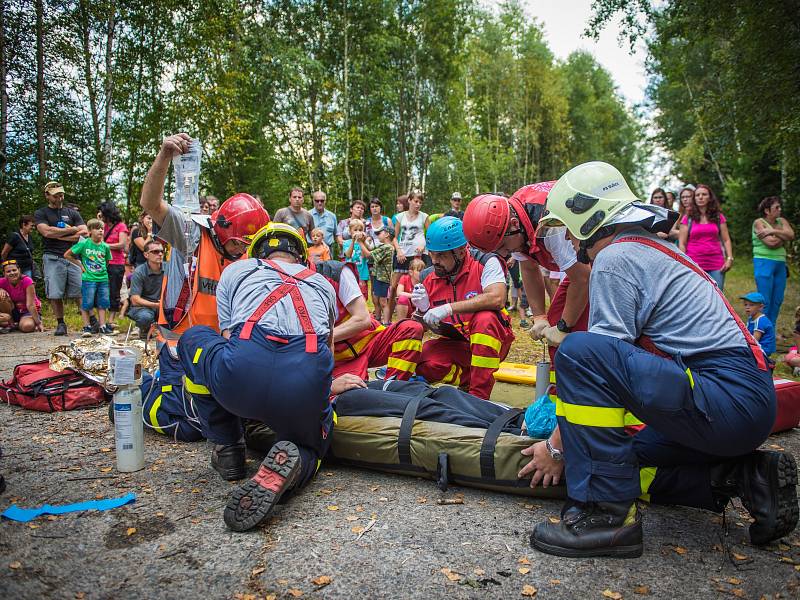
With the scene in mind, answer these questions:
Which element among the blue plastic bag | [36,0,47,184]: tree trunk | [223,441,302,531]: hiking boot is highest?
[36,0,47,184]: tree trunk

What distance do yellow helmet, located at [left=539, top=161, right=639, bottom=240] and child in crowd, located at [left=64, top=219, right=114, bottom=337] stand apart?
8513 millimetres

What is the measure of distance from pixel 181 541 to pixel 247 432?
1244 millimetres

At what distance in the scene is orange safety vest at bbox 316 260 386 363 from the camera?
14.7 feet

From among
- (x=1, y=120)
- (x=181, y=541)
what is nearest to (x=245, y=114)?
(x=1, y=120)

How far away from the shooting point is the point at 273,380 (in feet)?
9.58

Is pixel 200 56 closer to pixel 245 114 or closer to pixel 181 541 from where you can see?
pixel 245 114

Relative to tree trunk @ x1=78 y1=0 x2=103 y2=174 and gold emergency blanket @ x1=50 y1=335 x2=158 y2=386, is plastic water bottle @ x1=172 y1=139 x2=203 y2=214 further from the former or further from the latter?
tree trunk @ x1=78 y1=0 x2=103 y2=174

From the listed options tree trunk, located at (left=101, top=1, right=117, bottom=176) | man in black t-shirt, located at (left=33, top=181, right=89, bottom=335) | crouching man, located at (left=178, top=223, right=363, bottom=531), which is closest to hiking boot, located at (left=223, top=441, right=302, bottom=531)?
crouching man, located at (left=178, top=223, right=363, bottom=531)

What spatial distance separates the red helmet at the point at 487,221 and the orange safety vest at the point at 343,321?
102cm

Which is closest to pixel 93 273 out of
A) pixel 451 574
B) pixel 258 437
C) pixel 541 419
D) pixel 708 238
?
pixel 258 437

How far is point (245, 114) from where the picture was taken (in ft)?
62.4

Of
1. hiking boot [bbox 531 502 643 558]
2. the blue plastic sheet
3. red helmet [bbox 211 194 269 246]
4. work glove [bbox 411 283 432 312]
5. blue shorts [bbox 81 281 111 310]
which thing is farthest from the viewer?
blue shorts [bbox 81 281 111 310]

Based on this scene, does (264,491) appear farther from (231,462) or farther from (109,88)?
(109,88)

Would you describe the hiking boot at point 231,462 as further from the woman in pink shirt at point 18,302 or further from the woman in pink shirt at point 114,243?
the woman in pink shirt at point 114,243
